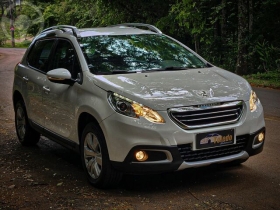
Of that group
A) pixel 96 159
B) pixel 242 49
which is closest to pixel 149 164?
pixel 96 159

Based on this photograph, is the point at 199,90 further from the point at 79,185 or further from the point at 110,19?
the point at 110,19

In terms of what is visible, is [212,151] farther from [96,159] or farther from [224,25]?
[224,25]

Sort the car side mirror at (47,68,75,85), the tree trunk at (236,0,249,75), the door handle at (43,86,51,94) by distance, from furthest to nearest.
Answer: the tree trunk at (236,0,249,75) < the door handle at (43,86,51,94) < the car side mirror at (47,68,75,85)

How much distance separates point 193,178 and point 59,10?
140 feet

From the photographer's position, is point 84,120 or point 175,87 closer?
point 175,87

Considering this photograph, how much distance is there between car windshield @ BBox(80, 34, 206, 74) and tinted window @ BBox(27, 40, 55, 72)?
2.76ft

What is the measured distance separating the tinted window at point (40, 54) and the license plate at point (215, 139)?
2780 millimetres

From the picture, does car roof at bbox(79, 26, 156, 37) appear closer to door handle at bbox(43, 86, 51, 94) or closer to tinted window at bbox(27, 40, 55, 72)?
tinted window at bbox(27, 40, 55, 72)

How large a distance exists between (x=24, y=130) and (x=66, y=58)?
189cm

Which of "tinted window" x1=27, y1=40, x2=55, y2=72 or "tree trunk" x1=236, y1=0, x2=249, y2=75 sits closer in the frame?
"tinted window" x1=27, y1=40, x2=55, y2=72

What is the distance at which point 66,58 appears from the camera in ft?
21.4

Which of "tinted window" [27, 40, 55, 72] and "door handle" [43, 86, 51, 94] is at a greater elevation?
"tinted window" [27, 40, 55, 72]

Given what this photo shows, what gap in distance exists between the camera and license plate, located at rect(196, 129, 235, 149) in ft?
16.8

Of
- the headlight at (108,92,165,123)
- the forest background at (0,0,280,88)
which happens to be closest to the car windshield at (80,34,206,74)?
the headlight at (108,92,165,123)
